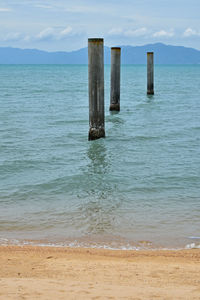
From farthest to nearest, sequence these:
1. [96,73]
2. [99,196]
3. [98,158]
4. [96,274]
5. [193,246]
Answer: [96,73] → [98,158] → [99,196] → [193,246] → [96,274]

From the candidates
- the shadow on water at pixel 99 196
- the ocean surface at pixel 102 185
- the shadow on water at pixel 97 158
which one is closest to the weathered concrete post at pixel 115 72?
the ocean surface at pixel 102 185

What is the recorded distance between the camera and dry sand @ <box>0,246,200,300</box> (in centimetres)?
403

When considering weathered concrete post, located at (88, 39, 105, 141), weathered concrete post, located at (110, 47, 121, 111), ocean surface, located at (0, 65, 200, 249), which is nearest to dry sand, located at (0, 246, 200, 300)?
ocean surface, located at (0, 65, 200, 249)

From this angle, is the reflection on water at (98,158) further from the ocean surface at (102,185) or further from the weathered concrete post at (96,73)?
the weathered concrete post at (96,73)

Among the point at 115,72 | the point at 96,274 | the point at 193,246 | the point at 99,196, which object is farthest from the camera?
the point at 115,72

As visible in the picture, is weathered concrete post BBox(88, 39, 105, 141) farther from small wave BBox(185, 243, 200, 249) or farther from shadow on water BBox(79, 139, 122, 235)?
small wave BBox(185, 243, 200, 249)

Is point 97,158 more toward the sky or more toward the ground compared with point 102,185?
more toward the sky

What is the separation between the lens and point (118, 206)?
7523 mm

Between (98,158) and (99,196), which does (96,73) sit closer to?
(98,158)

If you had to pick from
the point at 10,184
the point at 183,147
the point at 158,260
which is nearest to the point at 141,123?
the point at 183,147

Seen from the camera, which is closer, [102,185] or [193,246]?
[193,246]

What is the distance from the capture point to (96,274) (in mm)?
4645

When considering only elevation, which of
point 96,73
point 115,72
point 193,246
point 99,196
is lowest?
point 193,246

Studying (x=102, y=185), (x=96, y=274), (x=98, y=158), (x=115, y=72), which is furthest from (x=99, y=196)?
(x=115, y=72)
